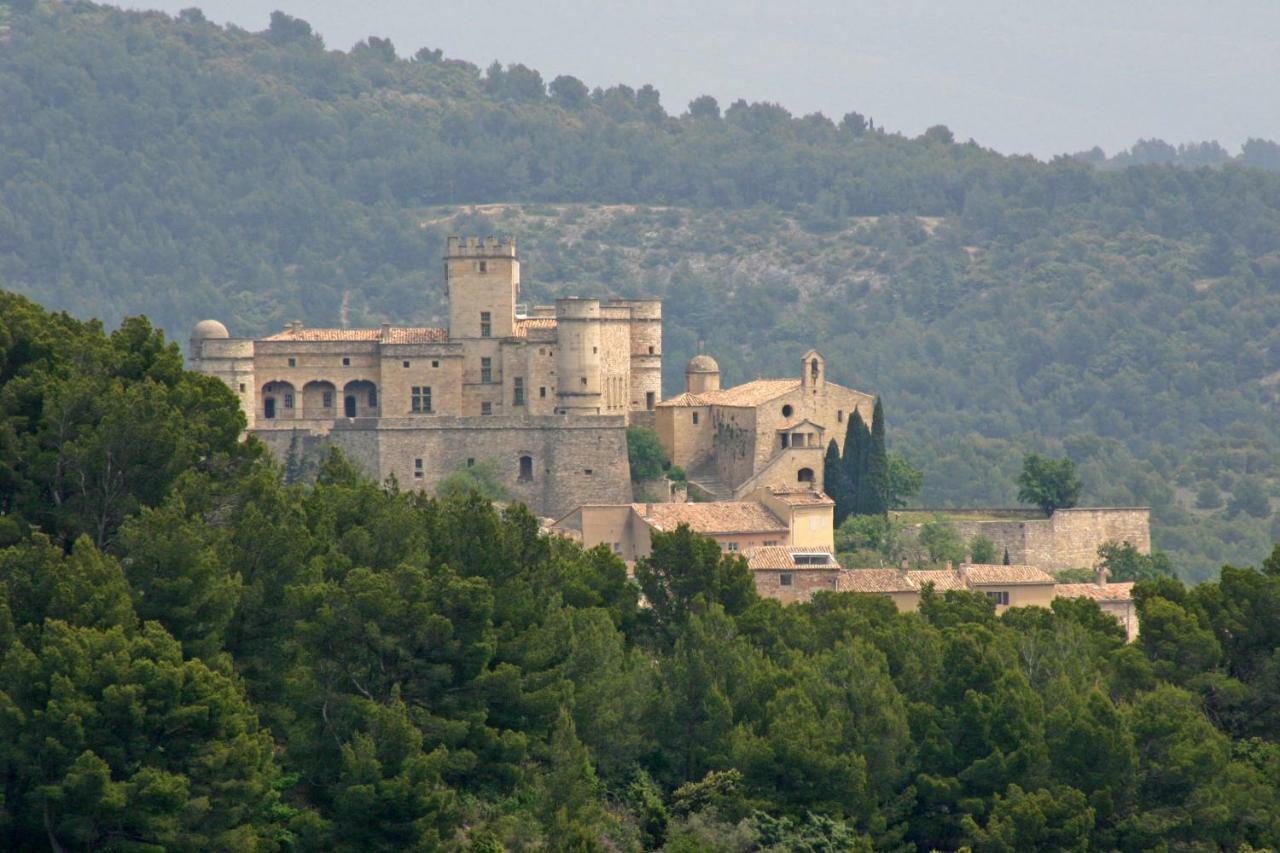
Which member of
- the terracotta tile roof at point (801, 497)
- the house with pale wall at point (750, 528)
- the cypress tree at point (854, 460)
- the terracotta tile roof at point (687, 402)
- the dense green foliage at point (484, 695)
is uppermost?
the terracotta tile roof at point (687, 402)

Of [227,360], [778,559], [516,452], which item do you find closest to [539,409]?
[516,452]

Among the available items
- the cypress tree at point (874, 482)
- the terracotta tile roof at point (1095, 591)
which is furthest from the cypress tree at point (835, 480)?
the terracotta tile roof at point (1095, 591)

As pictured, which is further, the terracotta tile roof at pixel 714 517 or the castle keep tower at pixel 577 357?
the castle keep tower at pixel 577 357

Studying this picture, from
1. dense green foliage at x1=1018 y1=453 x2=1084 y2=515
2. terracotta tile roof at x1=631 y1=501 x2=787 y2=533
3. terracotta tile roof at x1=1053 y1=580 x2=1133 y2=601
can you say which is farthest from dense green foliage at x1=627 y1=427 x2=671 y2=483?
terracotta tile roof at x1=1053 y1=580 x2=1133 y2=601

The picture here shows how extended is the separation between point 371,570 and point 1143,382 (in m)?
136

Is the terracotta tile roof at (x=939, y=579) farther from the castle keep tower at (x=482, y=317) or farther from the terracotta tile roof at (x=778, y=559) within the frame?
the castle keep tower at (x=482, y=317)

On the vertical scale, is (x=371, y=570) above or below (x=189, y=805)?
above

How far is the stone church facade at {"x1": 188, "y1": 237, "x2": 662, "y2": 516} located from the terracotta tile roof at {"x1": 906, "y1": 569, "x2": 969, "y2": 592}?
10.1 m

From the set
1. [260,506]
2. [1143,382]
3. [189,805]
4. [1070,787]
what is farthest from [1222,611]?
[1143,382]

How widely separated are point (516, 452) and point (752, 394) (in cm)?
674

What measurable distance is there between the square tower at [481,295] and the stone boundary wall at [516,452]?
2808 mm

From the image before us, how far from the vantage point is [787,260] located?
198 metres

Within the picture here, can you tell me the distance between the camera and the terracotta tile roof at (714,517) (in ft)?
215

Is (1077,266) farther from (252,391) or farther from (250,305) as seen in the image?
(252,391)
